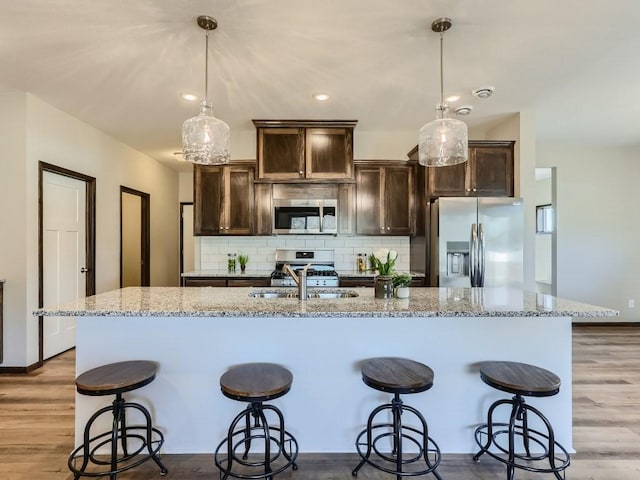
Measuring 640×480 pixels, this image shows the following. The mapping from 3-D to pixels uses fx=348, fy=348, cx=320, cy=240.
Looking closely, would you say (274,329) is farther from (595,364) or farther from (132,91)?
(595,364)

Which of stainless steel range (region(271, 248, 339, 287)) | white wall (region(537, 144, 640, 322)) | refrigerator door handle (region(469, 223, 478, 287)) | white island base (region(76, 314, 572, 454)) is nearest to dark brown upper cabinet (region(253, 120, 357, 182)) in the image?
stainless steel range (region(271, 248, 339, 287))

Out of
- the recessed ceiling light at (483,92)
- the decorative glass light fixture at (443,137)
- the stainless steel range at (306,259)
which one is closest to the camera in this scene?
the decorative glass light fixture at (443,137)

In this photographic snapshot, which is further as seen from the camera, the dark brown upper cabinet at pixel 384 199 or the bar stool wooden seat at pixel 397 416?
the dark brown upper cabinet at pixel 384 199

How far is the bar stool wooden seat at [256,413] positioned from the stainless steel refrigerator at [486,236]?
2.42 meters

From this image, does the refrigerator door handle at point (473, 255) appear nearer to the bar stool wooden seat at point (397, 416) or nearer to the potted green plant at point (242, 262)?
the bar stool wooden seat at point (397, 416)

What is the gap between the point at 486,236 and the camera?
3689mm

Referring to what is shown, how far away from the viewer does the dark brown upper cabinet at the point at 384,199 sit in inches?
172

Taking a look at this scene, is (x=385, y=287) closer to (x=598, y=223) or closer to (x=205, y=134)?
(x=205, y=134)

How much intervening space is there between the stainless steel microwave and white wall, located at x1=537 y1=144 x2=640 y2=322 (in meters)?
3.37

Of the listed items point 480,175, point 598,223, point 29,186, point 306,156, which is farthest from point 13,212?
point 598,223

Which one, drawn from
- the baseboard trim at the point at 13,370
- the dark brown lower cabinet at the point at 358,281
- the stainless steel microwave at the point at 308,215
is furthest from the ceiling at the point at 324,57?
the baseboard trim at the point at 13,370

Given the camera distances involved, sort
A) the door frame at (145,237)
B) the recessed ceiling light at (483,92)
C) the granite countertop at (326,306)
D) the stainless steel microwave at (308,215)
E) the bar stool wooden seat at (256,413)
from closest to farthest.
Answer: the bar stool wooden seat at (256,413) < the granite countertop at (326,306) < the recessed ceiling light at (483,92) < the stainless steel microwave at (308,215) < the door frame at (145,237)

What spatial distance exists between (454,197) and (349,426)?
2.76 metres

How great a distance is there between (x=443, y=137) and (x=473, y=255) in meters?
1.72
